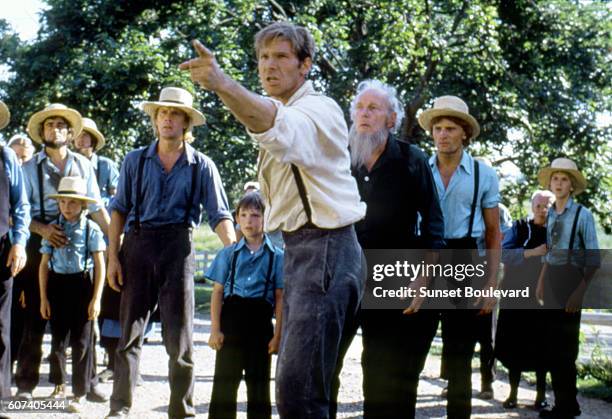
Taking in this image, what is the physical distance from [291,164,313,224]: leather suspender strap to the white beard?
68.7 inches

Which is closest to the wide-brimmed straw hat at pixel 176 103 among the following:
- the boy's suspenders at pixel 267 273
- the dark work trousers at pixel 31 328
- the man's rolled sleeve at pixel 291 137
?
the boy's suspenders at pixel 267 273

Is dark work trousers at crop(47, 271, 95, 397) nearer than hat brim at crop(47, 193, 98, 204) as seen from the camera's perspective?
No

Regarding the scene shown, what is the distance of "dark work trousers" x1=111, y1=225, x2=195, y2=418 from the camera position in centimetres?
538

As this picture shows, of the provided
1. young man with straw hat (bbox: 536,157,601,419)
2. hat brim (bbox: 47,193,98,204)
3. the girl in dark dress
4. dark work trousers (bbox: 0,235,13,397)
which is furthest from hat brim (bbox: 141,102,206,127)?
the girl in dark dress

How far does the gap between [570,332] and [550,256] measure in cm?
62

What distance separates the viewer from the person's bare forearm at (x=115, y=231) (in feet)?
18.5

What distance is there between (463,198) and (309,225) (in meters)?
2.29

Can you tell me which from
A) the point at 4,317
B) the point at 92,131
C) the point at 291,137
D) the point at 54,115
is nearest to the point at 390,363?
the point at 291,137

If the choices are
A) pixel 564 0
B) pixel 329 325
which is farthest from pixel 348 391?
pixel 564 0

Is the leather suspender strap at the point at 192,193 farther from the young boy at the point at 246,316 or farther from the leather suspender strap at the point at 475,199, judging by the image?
the leather suspender strap at the point at 475,199

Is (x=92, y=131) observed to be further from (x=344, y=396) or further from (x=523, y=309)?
(x=523, y=309)

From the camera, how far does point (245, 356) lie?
210 inches

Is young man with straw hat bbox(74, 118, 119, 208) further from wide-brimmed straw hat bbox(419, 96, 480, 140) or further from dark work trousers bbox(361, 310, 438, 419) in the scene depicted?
dark work trousers bbox(361, 310, 438, 419)

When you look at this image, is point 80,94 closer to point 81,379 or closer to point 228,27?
point 228,27
